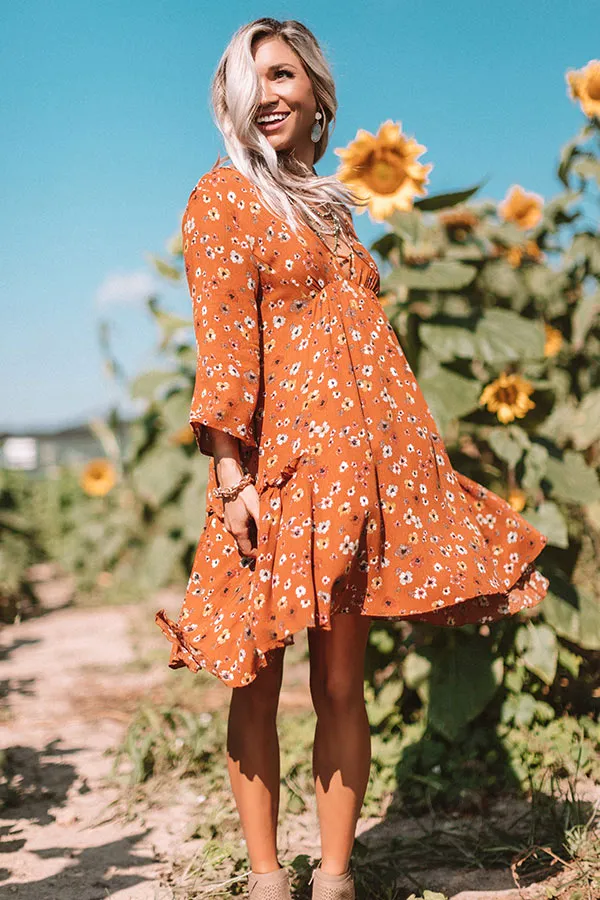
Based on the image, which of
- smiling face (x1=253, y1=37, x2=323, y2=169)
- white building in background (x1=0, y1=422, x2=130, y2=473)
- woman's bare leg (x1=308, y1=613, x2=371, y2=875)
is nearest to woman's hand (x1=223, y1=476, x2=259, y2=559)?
woman's bare leg (x1=308, y1=613, x2=371, y2=875)

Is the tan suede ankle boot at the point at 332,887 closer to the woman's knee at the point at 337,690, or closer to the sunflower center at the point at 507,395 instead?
the woman's knee at the point at 337,690

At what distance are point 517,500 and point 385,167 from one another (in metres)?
1.03

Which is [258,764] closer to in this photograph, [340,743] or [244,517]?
[340,743]

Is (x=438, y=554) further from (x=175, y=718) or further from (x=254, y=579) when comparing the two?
(x=175, y=718)

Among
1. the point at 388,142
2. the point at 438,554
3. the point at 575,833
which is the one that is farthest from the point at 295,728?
the point at 388,142

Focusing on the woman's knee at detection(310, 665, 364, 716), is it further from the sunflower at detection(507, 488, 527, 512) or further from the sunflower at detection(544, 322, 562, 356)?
the sunflower at detection(544, 322, 562, 356)

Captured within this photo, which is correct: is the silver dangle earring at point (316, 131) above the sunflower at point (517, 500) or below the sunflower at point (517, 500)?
above

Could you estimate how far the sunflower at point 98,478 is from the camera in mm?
5551

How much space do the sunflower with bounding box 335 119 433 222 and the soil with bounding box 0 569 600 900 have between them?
5.49 ft

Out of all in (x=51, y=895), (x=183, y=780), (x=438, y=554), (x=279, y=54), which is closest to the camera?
(x=438, y=554)

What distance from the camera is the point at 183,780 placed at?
2.55 meters

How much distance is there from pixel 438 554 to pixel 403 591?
11 cm

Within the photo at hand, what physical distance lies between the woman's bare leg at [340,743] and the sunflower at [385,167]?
4.63 ft

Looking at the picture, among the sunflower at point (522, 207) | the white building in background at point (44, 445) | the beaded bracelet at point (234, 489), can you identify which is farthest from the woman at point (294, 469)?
the white building in background at point (44, 445)
